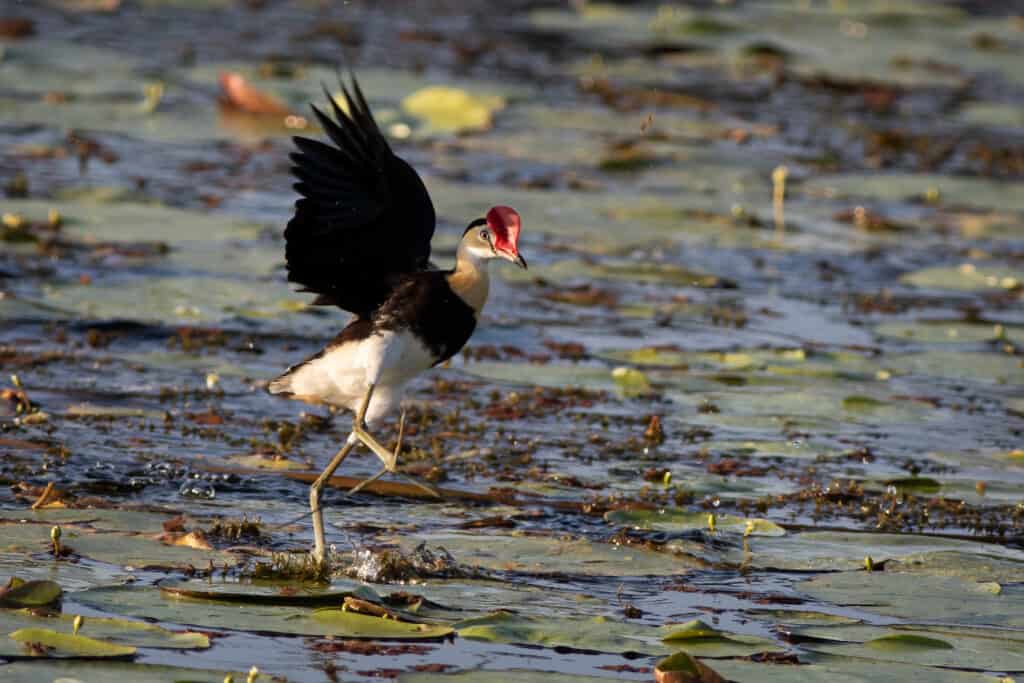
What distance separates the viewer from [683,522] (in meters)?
6.54

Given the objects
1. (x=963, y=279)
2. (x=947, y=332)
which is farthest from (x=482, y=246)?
(x=963, y=279)

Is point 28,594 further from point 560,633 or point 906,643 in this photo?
point 906,643

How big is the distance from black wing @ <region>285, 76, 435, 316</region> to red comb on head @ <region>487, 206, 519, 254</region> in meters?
0.22

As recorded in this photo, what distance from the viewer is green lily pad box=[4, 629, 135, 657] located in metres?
4.64

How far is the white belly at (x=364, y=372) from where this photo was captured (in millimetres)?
6086

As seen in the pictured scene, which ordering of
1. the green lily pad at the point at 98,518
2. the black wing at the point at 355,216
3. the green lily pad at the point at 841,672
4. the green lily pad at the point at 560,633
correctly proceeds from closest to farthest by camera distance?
the green lily pad at the point at 841,672 → the green lily pad at the point at 560,633 → the green lily pad at the point at 98,518 → the black wing at the point at 355,216

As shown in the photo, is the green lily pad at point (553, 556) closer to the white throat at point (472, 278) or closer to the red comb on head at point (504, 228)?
the white throat at point (472, 278)

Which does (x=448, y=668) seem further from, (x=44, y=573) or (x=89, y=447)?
(x=89, y=447)

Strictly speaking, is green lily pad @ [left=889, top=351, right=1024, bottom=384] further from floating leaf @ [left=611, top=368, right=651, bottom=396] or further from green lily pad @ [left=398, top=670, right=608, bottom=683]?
green lily pad @ [left=398, top=670, right=608, bottom=683]

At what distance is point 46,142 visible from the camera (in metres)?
13.0

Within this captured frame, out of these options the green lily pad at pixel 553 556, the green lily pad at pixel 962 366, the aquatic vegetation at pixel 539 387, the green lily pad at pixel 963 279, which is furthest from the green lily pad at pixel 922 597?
the green lily pad at pixel 963 279

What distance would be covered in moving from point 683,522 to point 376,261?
140cm

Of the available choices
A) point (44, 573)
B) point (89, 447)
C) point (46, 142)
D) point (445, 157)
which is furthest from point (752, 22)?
point (44, 573)

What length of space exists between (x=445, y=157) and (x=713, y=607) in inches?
321
